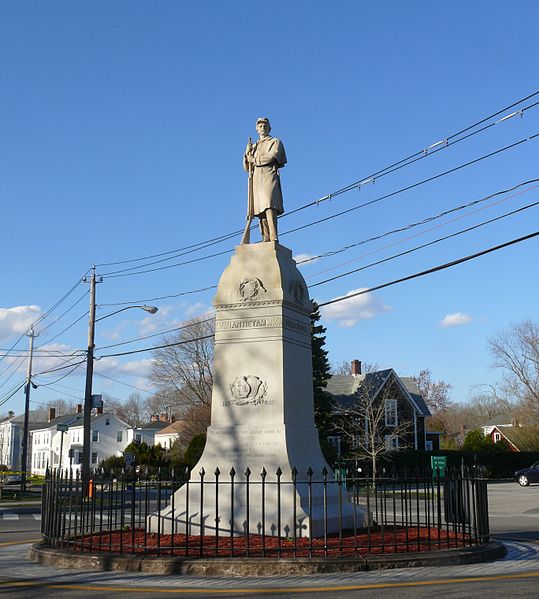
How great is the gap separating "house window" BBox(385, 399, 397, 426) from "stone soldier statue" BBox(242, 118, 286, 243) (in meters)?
43.6

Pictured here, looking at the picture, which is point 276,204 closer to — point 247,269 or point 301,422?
point 247,269

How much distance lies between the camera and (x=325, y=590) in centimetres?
837

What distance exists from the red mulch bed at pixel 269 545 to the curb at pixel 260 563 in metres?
0.27

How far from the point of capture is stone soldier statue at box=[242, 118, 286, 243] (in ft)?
45.4

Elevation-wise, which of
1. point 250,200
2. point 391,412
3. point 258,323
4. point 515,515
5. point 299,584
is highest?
Answer: point 250,200

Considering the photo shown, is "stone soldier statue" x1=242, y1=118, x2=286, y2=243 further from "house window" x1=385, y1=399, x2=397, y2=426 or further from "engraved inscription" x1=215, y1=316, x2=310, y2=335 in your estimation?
"house window" x1=385, y1=399, x2=397, y2=426

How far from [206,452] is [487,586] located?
542 cm

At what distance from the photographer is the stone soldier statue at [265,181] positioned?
13.8 metres

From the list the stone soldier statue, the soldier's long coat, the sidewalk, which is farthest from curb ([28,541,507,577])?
the soldier's long coat

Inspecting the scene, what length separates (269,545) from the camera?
415 inches

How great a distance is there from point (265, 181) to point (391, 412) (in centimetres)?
4531

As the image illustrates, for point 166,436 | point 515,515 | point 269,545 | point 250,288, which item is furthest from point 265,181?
point 166,436

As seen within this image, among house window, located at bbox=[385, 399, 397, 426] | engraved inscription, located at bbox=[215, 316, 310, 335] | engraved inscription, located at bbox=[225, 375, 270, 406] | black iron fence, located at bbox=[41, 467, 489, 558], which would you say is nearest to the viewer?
black iron fence, located at bbox=[41, 467, 489, 558]

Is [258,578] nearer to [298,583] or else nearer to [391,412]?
[298,583]
